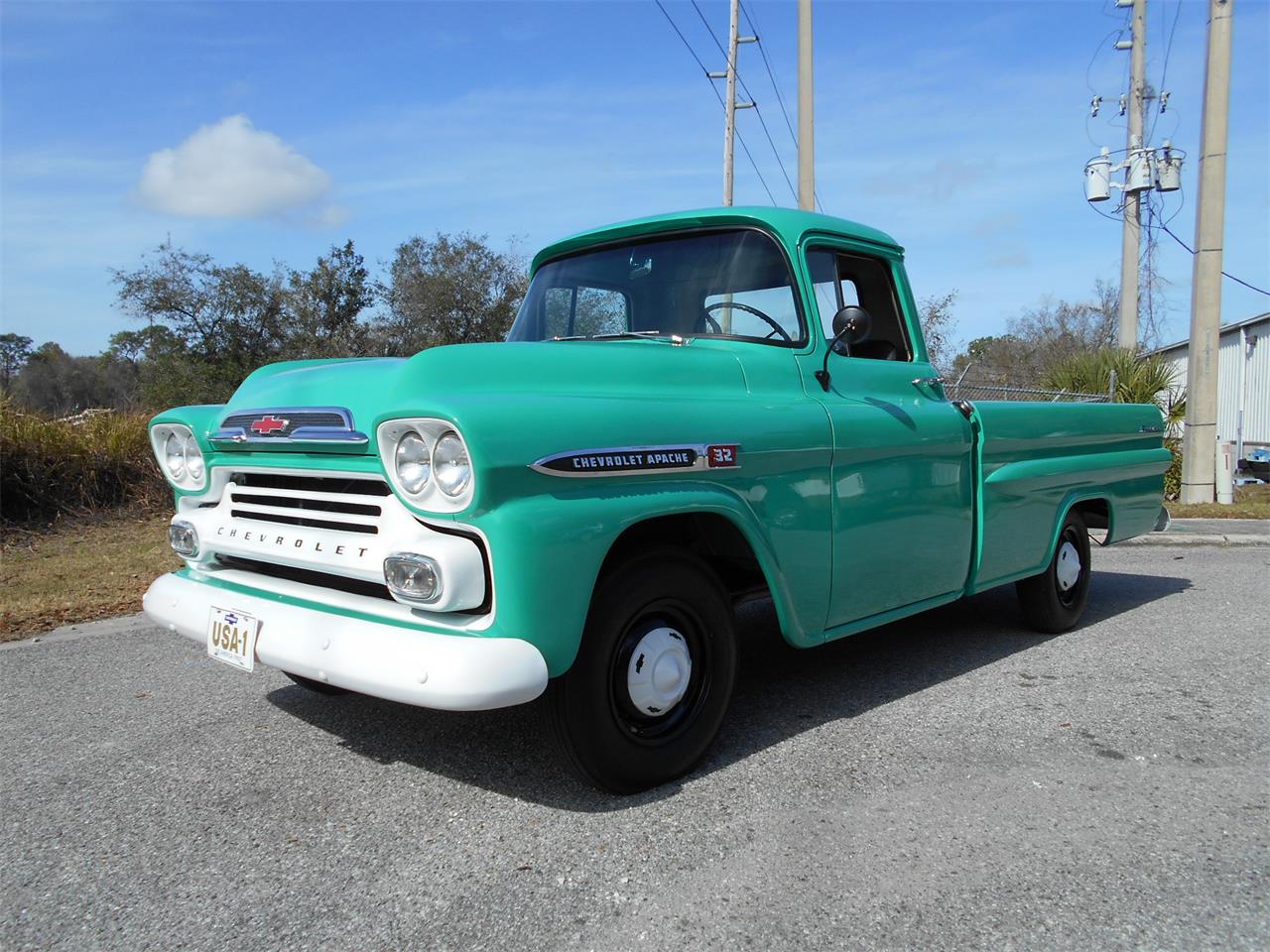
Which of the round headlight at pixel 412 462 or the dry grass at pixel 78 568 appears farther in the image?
the dry grass at pixel 78 568

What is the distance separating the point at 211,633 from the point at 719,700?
1687mm

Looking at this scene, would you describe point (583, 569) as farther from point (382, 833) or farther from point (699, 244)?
point (699, 244)

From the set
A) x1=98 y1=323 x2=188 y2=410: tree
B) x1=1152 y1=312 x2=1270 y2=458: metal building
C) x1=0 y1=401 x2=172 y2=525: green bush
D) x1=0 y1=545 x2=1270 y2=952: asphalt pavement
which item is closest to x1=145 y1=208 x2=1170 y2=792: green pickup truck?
x1=0 y1=545 x2=1270 y2=952: asphalt pavement

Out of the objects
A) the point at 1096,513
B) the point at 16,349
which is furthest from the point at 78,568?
the point at 16,349

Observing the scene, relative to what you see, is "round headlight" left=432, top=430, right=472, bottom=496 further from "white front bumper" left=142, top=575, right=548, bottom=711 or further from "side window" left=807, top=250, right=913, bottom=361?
"side window" left=807, top=250, right=913, bottom=361

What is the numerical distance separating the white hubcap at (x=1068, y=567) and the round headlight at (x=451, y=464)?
150 inches

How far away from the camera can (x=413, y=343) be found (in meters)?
18.9

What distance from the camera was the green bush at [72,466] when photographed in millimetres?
8680

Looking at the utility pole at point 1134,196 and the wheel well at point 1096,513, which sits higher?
the utility pole at point 1134,196

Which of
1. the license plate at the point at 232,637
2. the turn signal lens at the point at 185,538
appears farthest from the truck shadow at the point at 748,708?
the turn signal lens at the point at 185,538

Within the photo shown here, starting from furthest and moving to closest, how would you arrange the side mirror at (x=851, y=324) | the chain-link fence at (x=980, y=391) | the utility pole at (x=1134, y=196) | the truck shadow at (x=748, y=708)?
the utility pole at (x=1134, y=196)
the chain-link fence at (x=980, y=391)
the side mirror at (x=851, y=324)
the truck shadow at (x=748, y=708)

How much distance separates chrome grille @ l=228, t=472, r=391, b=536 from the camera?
286 centimetres

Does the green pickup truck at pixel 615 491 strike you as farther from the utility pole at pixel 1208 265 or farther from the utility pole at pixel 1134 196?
the utility pole at pixel 1134 196

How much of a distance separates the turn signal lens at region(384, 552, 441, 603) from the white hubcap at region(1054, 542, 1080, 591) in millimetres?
3834
